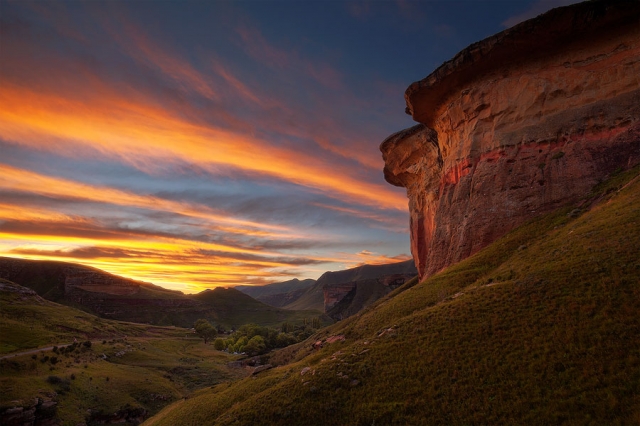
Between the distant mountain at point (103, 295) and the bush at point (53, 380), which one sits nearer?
the bush at point (53, 380)

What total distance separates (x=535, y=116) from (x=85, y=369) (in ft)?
248

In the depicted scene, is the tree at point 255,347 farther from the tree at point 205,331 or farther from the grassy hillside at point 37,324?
the grassy hillside at point 37,324

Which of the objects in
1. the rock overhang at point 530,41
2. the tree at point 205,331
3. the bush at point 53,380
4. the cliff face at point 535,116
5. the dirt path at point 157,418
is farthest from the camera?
the tree at point 205,331

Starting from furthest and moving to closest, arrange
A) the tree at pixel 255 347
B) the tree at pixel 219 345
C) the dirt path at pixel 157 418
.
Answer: the tree at pixel 219 345
the tree at pixel 255 347
the dirt path at pixel 157 418

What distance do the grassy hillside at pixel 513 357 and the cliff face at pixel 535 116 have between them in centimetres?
764

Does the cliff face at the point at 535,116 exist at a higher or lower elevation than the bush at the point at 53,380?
higher

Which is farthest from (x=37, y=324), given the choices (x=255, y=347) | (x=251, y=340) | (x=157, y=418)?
(x=157, y=418)

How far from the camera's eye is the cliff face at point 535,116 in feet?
109

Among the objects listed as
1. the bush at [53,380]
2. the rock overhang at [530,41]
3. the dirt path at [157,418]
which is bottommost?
the dirt path at [157,418]

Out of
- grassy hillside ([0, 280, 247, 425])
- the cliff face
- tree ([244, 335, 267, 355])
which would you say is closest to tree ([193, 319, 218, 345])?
grassy hillside ([0, 280, 247, 425])

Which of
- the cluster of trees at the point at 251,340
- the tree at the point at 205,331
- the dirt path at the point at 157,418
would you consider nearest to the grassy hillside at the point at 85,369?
the dirt path at the point at 157,418

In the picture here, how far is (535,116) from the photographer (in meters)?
37.9

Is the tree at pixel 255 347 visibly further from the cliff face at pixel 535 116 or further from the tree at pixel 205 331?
the cliff face at pixel 535 116

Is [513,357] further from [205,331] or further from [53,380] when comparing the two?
[205,331]
